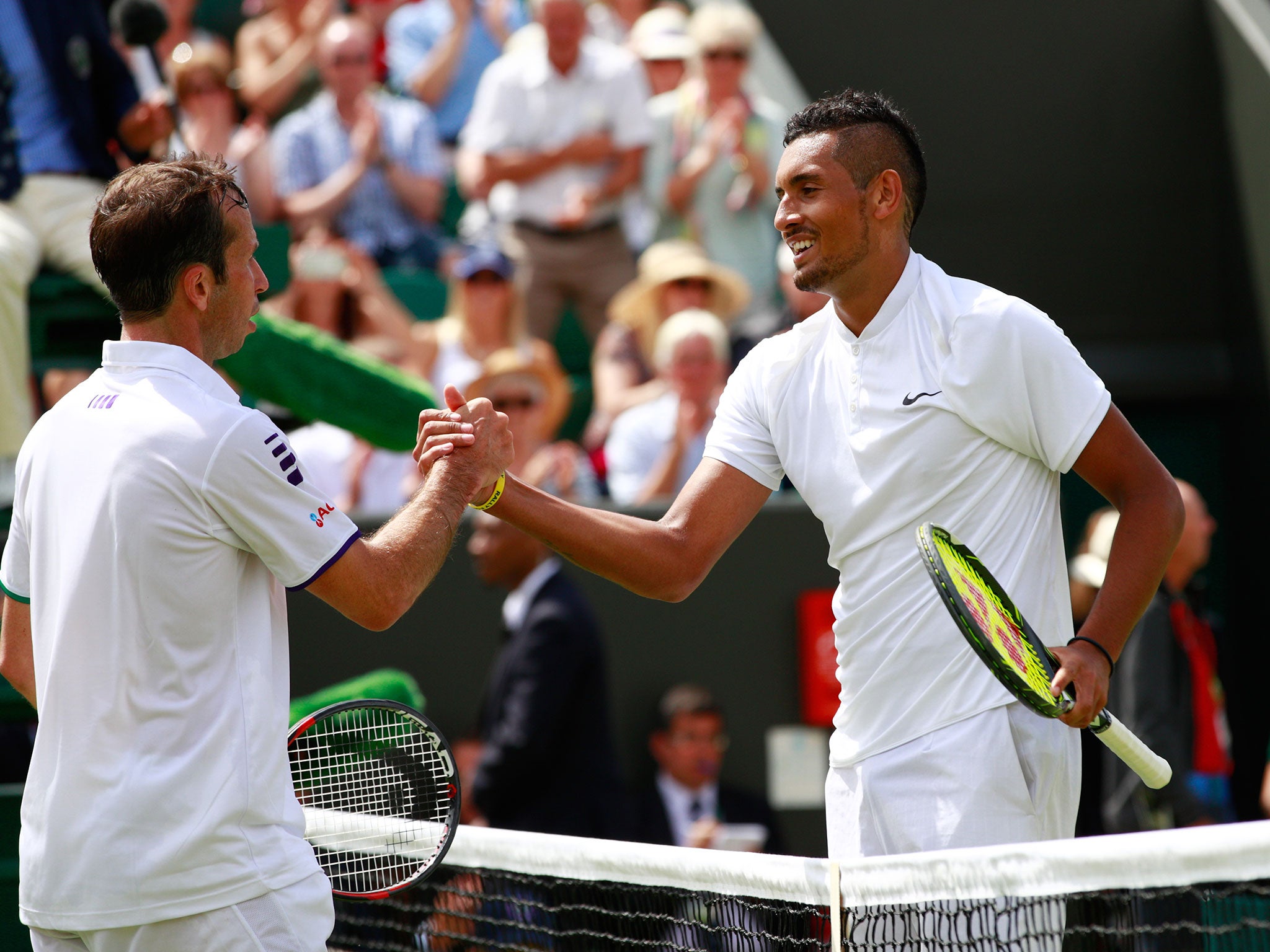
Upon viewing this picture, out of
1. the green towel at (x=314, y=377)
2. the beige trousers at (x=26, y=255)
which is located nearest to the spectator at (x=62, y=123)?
the beige trousers at (x=26, y=255)

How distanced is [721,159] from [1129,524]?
5.30 meters

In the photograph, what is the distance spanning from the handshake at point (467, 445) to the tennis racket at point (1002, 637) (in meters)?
0.86

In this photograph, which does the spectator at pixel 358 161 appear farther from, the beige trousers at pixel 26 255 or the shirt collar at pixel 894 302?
the shirt collar at pixel 894 302

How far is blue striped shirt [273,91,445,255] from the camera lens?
8.27m

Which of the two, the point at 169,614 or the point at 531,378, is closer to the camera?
the point at 169,614

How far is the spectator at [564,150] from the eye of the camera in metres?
8.18

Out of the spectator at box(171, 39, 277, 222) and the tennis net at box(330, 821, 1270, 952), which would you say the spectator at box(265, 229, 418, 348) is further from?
the tennis net at box(330, 821, 1270, 952)

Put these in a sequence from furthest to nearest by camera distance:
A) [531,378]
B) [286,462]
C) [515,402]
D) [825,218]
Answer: [531,378], [515,402], [825,218], [286,462]

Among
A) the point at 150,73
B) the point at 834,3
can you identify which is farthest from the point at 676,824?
the point at 834,3

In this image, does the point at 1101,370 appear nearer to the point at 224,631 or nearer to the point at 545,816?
the point at 545,816

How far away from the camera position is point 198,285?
273 cm

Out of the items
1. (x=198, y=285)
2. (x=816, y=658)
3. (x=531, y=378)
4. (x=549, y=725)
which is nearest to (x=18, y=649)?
(x=198, y=285)

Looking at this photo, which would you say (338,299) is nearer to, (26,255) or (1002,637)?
(26,255)

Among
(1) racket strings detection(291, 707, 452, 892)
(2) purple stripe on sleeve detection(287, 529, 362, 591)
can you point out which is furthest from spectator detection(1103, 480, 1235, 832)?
(2) purple stripe on sleeve detection(287, 529, 362, 591)
